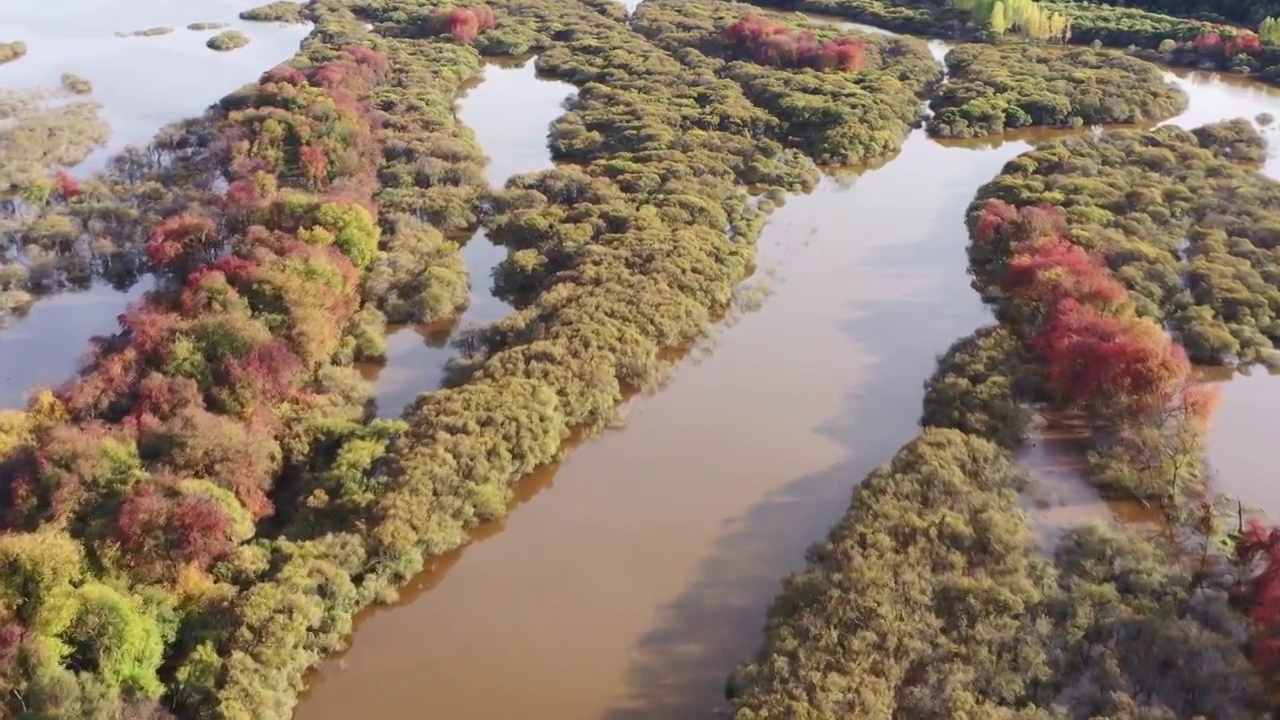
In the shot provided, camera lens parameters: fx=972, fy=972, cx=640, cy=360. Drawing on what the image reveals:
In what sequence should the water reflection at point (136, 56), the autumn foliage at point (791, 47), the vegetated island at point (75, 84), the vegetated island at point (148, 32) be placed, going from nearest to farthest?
the water reflection at point (136, 56) < the autumn foliage at point (791, 47) < the vegetated island at point (75, 84) < the vegetated island at point (148, 32)

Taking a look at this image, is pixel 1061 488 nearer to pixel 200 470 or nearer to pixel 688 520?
pixel 688 520

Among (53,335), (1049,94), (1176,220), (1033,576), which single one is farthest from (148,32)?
(1033,576)

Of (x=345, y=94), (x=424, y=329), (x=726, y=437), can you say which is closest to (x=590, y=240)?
(x=424, y=329)

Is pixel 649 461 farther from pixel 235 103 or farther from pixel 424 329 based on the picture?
pixel 235 103

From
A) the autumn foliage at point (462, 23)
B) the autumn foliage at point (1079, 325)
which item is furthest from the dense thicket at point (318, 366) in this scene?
the autumn foliage at point (462, 23)

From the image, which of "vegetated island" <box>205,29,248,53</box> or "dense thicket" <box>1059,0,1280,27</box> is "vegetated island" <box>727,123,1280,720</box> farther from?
"vegetated island" <box>205,29,248,53</box>

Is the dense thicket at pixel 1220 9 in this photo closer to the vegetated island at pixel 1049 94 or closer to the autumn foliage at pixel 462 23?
the vegetated island at pixel 1049 94
